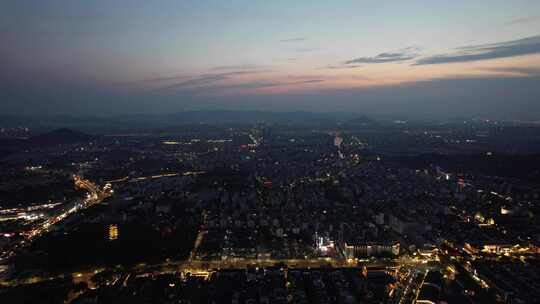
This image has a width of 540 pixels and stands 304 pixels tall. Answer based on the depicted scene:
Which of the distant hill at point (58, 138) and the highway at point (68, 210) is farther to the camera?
the distant hill at point (58, 138)

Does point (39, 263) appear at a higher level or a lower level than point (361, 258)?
higher

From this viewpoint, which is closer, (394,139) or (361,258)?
(361,258)

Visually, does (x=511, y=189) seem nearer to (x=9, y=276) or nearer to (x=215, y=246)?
(x=215, y=246)

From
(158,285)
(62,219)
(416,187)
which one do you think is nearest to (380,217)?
(416,187)

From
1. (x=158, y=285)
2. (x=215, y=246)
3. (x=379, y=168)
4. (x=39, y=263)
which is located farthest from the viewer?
(x=379, y=168)

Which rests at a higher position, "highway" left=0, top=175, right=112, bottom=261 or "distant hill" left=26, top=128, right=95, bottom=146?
"distant hill" left=26, top=128, right=95, bottom=146

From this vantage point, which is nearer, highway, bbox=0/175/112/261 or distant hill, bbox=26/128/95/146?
highway, bbox=0/175/112/261

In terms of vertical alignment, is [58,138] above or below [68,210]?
above

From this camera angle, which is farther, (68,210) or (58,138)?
(58,138)
